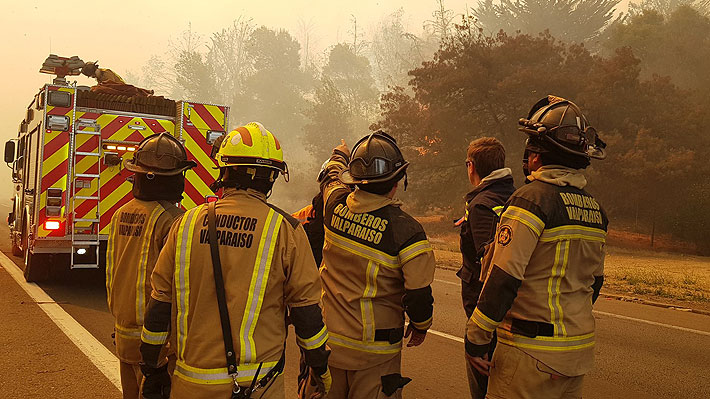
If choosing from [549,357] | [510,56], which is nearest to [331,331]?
[549,357]

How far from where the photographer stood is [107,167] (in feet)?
29.2

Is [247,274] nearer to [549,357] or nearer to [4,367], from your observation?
[549,357]

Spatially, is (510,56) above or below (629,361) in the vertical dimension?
above

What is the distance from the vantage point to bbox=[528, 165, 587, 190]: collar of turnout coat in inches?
120

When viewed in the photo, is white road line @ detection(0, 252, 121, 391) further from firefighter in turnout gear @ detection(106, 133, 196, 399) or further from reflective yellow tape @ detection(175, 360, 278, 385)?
reflective yellow tape @ detection(175, 360, 278, 385)

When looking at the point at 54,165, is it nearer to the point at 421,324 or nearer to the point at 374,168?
the point at 374,168

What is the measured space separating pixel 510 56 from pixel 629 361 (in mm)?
18489

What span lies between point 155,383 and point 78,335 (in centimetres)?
429

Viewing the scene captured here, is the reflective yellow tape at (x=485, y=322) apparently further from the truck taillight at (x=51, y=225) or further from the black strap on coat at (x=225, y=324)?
the truck taillight at (x=51, y=225)

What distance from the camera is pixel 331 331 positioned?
333cm

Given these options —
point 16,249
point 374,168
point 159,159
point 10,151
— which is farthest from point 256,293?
point 16,249

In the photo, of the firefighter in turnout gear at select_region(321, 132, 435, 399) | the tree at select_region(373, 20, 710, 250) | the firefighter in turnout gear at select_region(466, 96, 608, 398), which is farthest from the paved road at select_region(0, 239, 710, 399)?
the tree at select_region(373, 20, 710, 250)

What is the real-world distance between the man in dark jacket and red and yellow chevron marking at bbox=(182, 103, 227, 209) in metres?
5.78

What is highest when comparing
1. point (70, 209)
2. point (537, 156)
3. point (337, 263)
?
point (537, 156)
